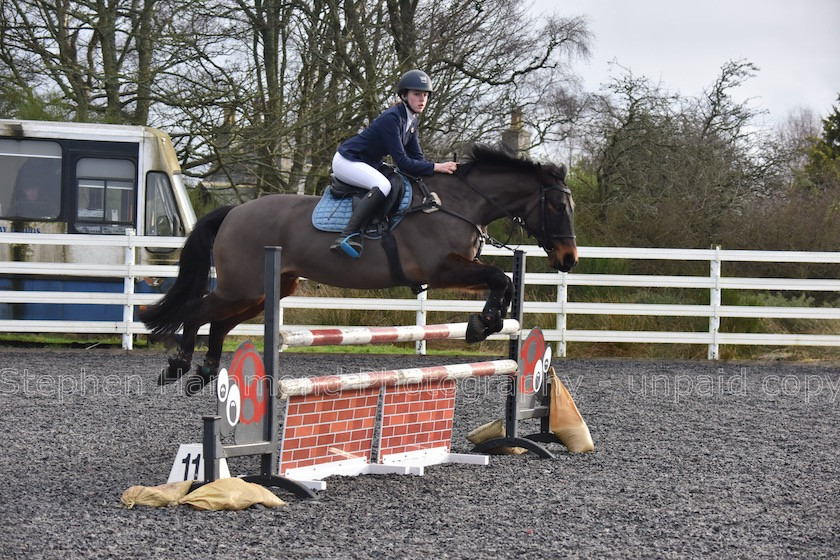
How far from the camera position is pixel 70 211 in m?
12.9

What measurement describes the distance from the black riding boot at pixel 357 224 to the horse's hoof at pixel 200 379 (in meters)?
1.27

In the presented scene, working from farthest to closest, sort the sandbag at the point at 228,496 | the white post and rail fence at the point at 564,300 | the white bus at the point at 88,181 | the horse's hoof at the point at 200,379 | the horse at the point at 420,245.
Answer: the white bus at the point at 88,181 < the white post and rail fence at the point at 564,300 < the horse's hoof at the point at 200,379 < the horse at the point at 420,245 < the sandbag at the point at 228,496

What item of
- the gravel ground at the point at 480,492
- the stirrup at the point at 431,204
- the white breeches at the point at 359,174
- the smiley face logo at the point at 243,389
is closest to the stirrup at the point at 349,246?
the white breeches at the point at 359,174

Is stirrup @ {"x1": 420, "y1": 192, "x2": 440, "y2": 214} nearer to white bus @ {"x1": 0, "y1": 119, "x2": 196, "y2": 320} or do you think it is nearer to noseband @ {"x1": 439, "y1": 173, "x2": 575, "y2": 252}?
noseband @ {"x1": 439, "y1": 173, "x2": 575, "y2": 252}

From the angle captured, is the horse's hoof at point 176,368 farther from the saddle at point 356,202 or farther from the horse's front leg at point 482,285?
the horse's front leg at point 482,285

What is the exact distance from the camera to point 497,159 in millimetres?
6066

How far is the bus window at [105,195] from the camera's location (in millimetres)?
12867

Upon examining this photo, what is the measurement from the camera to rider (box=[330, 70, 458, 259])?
5.69m

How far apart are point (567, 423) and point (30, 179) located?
9.29 m

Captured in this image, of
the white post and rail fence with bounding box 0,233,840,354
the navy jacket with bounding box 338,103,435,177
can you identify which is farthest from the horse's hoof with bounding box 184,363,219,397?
the white post and rail fence with bounding box 0,233,840,354

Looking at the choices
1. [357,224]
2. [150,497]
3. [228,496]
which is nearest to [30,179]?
[357,224]

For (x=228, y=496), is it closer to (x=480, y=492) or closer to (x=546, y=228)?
(x=480, y=492)

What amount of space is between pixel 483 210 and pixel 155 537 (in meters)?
2.97

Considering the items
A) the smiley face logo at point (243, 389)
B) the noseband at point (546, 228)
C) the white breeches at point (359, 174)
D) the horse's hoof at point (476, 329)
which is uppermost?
the white breeches at point (359, 174)
